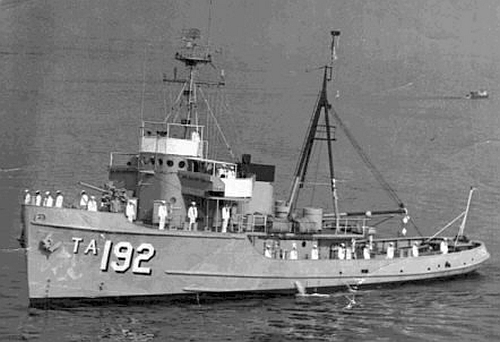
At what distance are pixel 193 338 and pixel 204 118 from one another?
4478cm

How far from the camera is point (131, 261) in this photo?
24.3 metres

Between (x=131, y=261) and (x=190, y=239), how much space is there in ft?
5.60

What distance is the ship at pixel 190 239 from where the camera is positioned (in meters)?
24.0

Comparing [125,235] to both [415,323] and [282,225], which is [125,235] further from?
[415,323]

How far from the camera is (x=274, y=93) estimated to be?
80812mm

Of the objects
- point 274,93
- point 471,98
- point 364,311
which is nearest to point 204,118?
point 274,93

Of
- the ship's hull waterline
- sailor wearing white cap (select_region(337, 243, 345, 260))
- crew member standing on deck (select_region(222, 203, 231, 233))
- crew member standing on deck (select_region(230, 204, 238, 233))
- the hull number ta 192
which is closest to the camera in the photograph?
the ship's hull waterline

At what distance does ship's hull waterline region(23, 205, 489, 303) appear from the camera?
23844 mm

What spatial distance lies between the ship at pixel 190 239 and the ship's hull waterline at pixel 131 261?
0.09 ft

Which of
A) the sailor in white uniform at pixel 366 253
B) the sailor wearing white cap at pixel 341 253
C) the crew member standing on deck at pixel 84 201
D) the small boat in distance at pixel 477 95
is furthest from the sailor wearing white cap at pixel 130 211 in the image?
the small boat in distance at pixel 477 95

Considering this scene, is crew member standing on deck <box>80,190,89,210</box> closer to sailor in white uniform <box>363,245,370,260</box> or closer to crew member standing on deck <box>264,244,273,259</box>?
crew member standing on deck <box>264,244,273,259</box>

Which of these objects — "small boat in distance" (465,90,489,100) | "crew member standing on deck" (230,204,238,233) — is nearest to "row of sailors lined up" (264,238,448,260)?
"crew member standing on deck" (230,204,238,233)

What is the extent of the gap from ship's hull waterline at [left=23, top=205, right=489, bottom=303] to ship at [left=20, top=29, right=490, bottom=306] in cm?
3

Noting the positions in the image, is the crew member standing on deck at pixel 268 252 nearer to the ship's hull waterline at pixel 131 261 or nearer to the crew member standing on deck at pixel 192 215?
the ship's hull waterline at pixel 131 261
